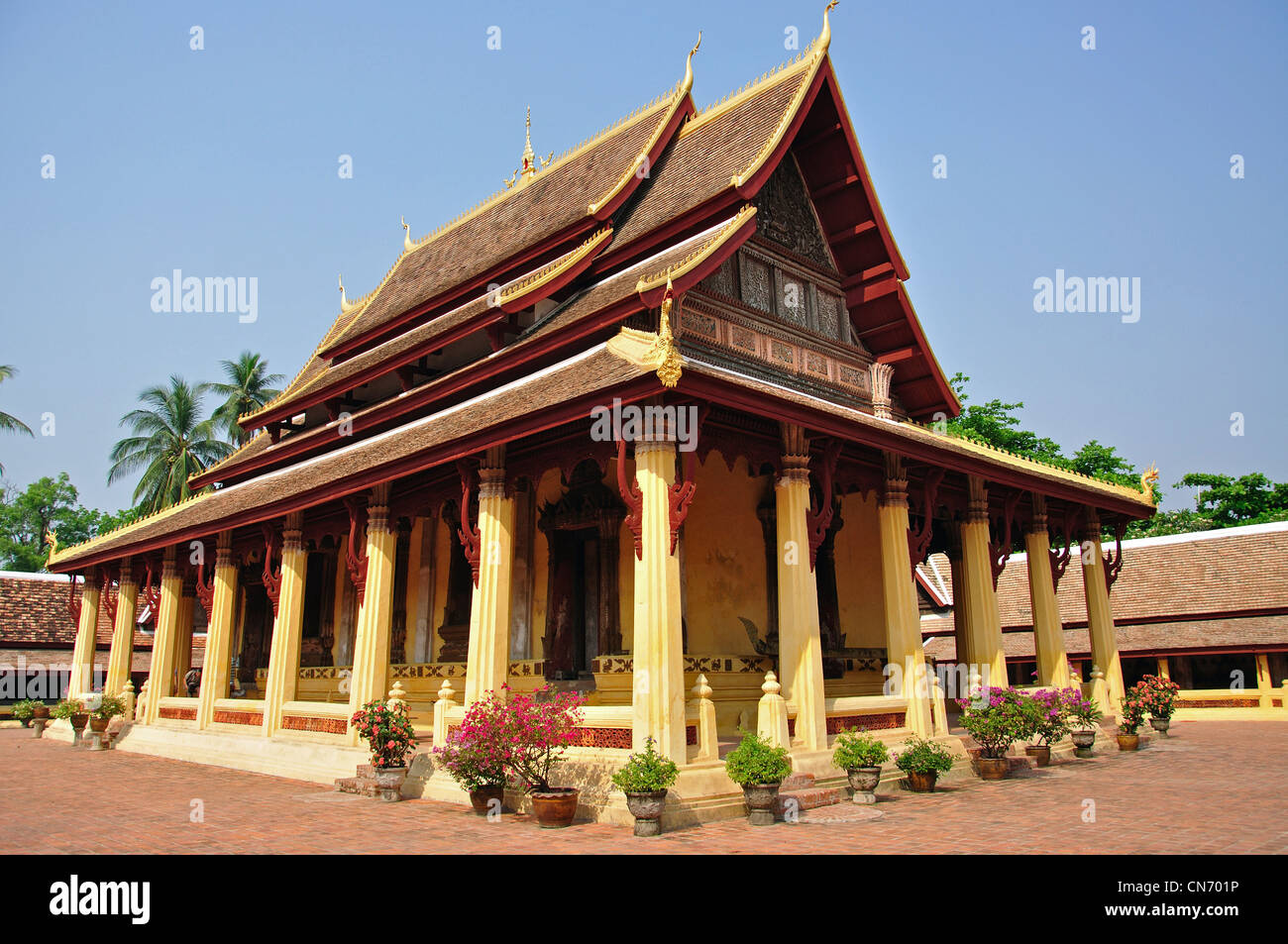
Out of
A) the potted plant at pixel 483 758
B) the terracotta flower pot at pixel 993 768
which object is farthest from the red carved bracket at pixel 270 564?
the terracotta flower pot at pixel 993 768

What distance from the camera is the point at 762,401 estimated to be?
10.2 metres

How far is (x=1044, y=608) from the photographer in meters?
16.3

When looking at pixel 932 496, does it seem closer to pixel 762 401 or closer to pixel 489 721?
pixel 762 401

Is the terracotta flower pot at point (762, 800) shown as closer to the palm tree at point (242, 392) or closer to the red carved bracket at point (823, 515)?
the red carved bracket at point (823, 515)

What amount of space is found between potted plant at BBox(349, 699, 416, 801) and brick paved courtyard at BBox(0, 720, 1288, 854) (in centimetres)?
31

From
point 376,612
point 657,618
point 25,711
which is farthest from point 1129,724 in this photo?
point 25,711

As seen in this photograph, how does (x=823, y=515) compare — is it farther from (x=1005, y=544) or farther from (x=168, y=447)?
(x=168, y=447)

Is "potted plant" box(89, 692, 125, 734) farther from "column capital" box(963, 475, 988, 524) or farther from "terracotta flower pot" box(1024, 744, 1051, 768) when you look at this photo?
"terracotta flower pot" box(1024, 744, 1051, 768)

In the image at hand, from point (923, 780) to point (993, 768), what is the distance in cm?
184

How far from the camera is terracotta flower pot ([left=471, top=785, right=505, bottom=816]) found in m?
9.87

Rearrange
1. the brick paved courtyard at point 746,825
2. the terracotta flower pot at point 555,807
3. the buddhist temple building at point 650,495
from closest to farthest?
the brick paved courtyard at point 746,825 → the terracotta flower pot at point 555,807 → the buddhist temple building at point 650,495

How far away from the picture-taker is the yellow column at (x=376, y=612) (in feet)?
44.3

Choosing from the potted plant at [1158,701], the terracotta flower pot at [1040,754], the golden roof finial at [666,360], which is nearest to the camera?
the golden roof finial at [666,360]

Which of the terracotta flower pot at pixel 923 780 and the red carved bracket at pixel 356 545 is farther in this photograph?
the red carved bracket at pixel 356 545
